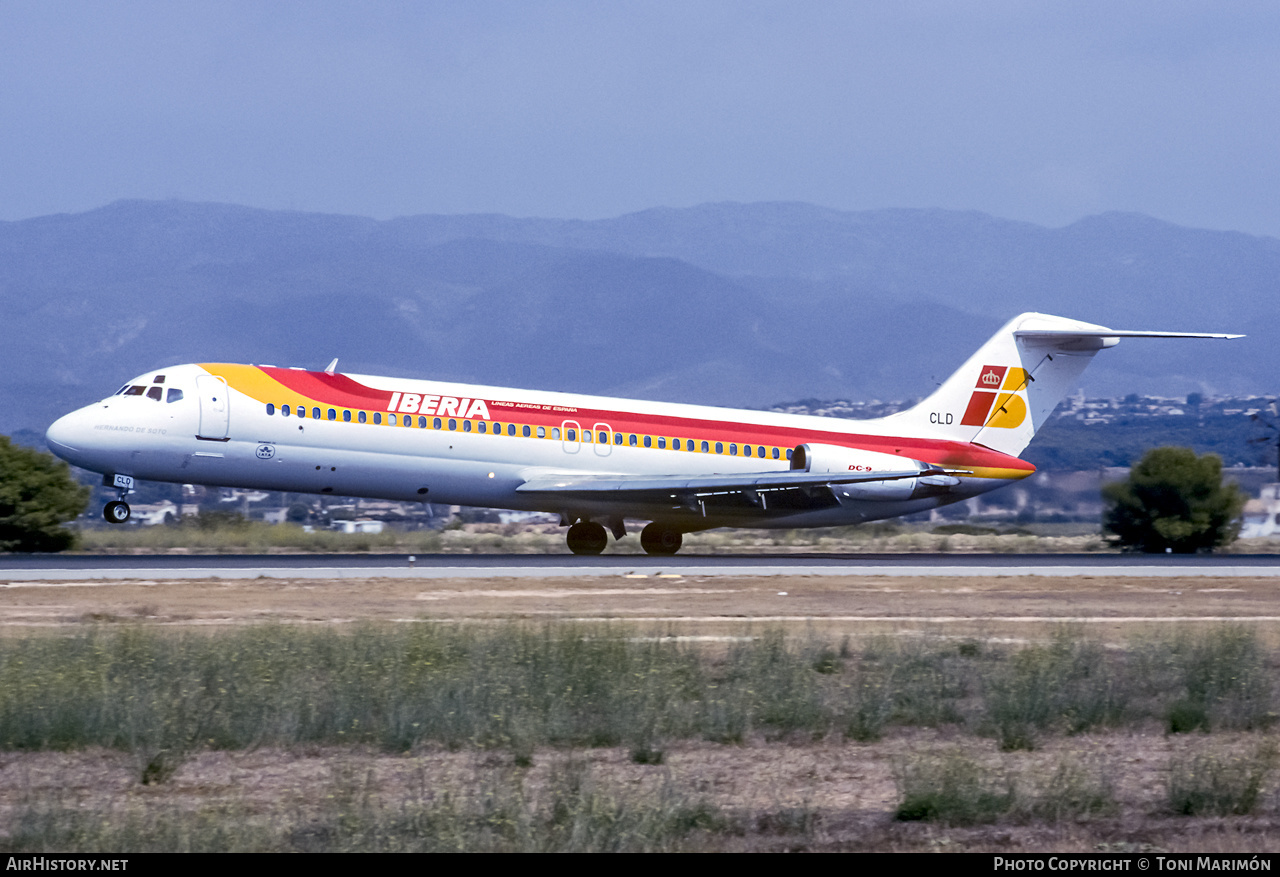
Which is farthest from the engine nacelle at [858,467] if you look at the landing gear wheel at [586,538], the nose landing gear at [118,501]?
the nose landing gear at [118,501]

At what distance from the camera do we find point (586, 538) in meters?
34.6

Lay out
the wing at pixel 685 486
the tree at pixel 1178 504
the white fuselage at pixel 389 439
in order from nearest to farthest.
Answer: the white fuselage at pixel 389 439, the wing at pixel 685 486, the tree at pixel 1178 504

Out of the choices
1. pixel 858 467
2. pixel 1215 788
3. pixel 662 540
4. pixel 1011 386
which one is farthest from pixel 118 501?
pixel 1215 788

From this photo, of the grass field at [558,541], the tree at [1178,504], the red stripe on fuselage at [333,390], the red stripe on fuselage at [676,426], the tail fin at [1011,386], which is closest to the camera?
the red stripe on fuselage at [333,390]

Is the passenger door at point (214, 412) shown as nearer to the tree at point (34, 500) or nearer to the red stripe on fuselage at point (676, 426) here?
the red stripe on fuselage at point (676, 426)

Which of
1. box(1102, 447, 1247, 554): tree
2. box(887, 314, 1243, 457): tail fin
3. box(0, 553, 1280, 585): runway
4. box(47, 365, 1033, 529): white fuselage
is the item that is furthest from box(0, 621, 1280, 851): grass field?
box(1102, 447, 1247, 554): tree

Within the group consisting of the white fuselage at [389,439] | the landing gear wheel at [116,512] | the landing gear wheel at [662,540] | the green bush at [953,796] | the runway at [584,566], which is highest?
the white fuselage at [389,439]

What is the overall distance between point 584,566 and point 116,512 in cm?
893

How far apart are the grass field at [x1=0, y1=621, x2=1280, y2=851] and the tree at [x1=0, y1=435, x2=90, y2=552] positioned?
16.0 metres

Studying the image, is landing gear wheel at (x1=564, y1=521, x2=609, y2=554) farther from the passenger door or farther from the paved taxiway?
the passenger door

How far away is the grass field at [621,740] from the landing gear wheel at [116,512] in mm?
10490

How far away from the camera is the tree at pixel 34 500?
108ft
